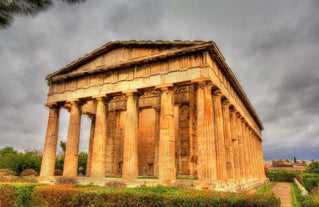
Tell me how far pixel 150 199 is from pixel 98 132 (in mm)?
11489

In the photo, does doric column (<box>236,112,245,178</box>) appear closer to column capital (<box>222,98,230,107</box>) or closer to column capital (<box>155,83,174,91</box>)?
column capital (<box>222,98,230,107</box>)

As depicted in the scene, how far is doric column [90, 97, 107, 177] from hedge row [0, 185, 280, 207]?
21.6ft

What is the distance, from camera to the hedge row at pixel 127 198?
7.39 m

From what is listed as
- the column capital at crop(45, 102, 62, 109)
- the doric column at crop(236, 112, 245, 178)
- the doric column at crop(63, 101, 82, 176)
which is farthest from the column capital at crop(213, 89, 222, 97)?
the column capital at crop(45, 102, 62, 109)

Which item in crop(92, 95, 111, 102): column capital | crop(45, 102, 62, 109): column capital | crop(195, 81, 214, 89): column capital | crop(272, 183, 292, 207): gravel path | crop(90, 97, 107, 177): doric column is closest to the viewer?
crop(195, 81, 214, 89): column capital

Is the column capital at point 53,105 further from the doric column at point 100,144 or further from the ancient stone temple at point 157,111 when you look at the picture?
the doric column at point 100,144

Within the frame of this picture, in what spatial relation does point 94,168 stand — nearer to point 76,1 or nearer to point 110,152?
point 110,152

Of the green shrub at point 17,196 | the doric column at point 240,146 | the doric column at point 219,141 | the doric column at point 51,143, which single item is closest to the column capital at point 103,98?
the doric column at point 51,143

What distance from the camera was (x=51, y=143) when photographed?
20.7m

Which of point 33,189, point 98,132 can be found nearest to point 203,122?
point 98,132

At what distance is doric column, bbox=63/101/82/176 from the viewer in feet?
62.7

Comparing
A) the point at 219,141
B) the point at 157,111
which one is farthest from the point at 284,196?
the point at 157,111

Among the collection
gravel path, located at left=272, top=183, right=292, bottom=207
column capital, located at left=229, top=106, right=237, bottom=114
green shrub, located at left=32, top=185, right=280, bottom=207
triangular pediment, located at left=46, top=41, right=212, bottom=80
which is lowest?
gravel path, located at left=272, top=183, right=292, bottom=207

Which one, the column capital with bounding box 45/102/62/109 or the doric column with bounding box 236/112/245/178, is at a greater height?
the column capital with bounding box 45/102/62/109
